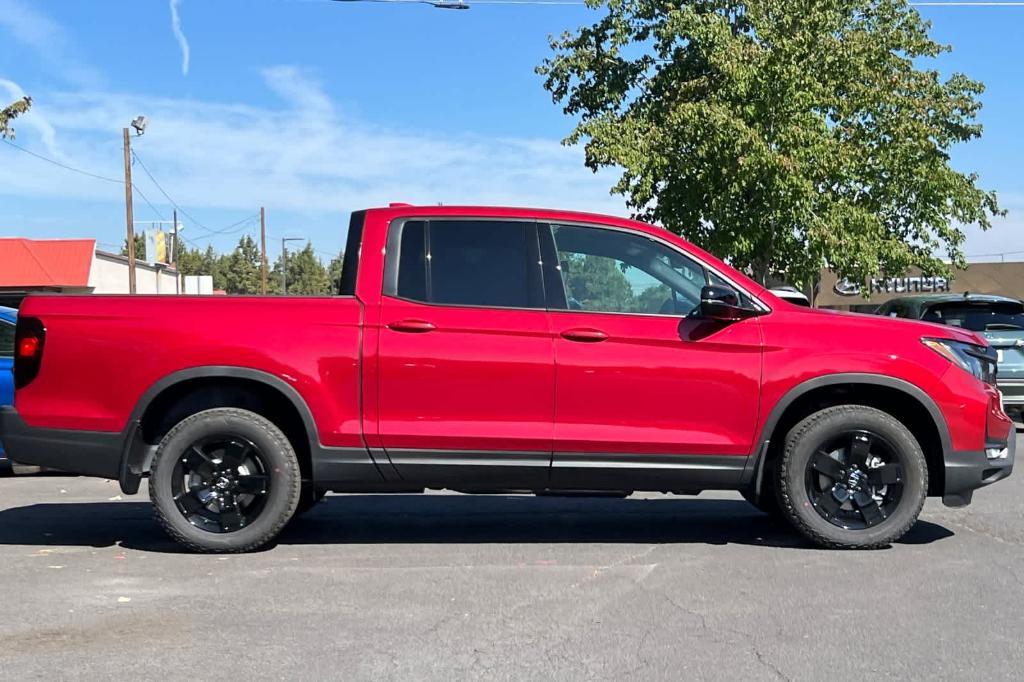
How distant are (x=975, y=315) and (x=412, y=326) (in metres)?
9.29

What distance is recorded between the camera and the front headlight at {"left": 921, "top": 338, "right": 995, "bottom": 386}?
5988 mm

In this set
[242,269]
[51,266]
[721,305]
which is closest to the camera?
[721,305]

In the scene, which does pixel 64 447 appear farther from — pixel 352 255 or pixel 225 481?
pixel 352 255

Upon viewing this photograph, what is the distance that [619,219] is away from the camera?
611 cm

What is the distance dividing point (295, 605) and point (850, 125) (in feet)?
80.4

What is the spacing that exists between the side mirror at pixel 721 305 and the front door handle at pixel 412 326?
58.4 inches

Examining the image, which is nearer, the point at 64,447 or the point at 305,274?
the point at 64,447

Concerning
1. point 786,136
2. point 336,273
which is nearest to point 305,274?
point 336,273

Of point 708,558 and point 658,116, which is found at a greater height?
point 658,116

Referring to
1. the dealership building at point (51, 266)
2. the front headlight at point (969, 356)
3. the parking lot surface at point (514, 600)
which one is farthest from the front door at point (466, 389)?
the dealership building at point (51, 266)

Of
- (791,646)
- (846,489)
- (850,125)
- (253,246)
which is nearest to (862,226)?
(850,125)

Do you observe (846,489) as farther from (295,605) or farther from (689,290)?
(295,605)

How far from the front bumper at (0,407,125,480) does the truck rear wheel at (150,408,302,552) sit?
251 millimetres

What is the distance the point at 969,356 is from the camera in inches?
242
